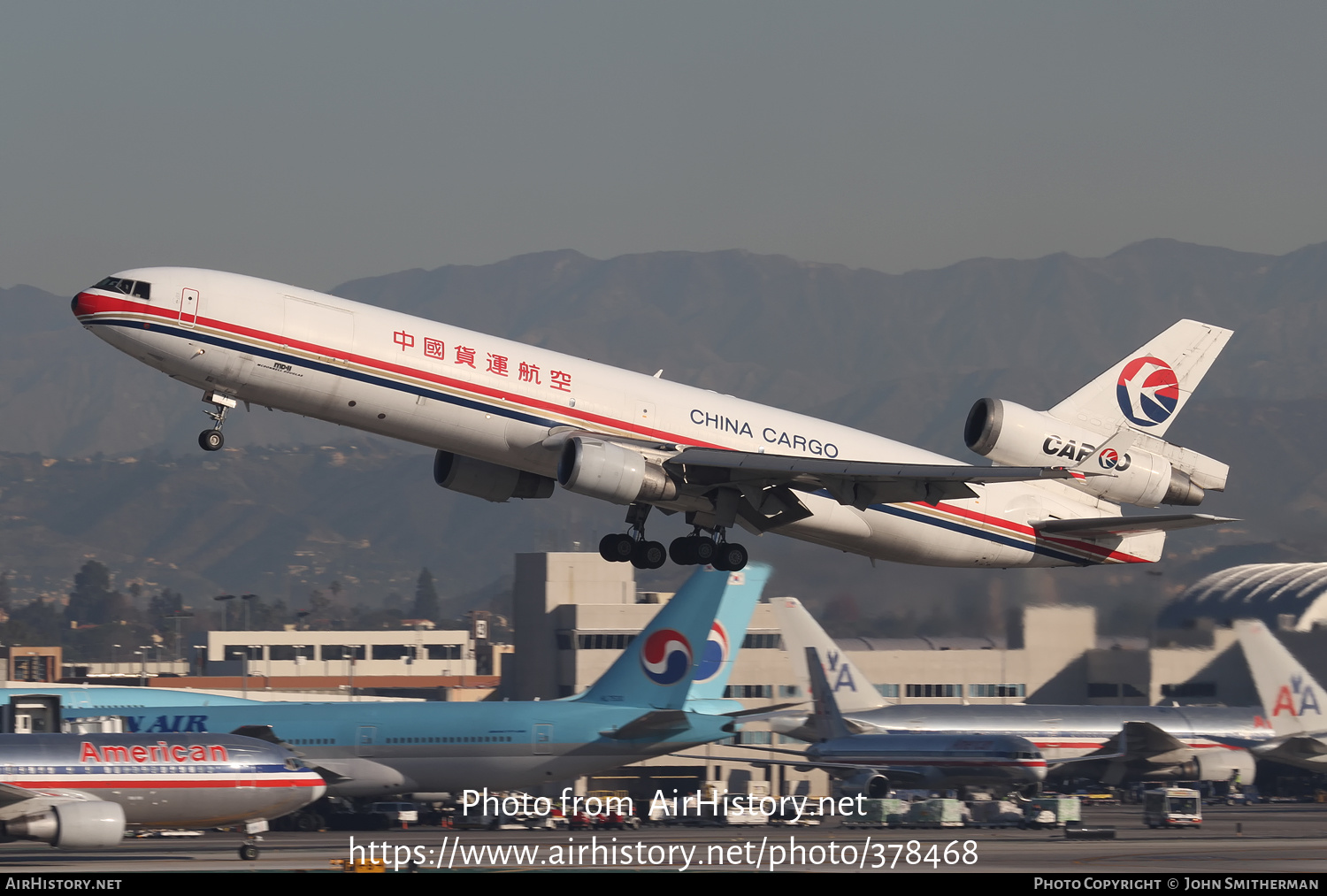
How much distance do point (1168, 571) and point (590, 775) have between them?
2219cm

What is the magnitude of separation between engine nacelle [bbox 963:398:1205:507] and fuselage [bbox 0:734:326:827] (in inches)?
748

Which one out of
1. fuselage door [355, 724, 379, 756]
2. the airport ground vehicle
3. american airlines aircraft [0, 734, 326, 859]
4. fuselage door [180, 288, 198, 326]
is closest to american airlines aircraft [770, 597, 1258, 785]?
the airport ground vehicle

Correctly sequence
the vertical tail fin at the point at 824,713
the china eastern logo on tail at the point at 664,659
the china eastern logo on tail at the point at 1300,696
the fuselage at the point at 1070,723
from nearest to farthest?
the china eastern logo on tail at the point at 664,659
the vertical tail fin at the point at 824,713
the china eastern logo on tail at the point at 1300,696
the fuselage at the point at 1070,723

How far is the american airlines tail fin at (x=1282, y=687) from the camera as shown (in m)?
60.1

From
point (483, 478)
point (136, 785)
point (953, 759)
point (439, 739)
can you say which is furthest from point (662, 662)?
point (136, 785)

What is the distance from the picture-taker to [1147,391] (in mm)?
44906

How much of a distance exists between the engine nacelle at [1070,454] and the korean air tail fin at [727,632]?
14.2 m

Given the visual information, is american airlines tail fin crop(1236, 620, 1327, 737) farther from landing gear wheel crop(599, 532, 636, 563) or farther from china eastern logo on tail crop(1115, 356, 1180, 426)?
landing gear wheel crop(599, 532, 636, 563)

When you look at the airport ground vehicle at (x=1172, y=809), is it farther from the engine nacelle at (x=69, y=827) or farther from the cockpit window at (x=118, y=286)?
the cockpit window at (x=118, y=286)

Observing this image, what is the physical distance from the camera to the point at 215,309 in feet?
120

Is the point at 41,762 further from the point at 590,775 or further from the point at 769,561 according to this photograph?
the point at 769,561

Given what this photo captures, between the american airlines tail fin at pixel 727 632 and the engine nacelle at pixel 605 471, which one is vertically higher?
the engine nacelle at pixel 605 471

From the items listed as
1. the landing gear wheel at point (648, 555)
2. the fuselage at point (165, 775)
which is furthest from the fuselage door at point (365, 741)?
the landing gear wheel at point (648, 555)
